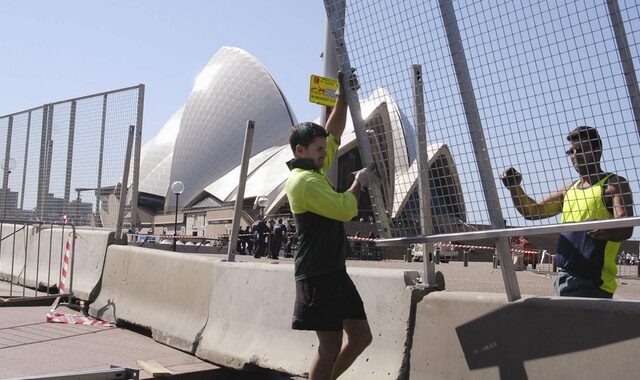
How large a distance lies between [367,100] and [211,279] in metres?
2.37

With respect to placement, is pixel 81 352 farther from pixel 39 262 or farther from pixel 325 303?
pixel 39 262

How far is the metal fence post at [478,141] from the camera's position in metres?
3.53

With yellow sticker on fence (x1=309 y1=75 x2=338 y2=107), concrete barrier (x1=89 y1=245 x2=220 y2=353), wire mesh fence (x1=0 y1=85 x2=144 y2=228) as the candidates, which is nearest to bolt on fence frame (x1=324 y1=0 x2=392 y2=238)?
yellow sticker on fence (x1=309 y1=75 x2=338 y2=107)

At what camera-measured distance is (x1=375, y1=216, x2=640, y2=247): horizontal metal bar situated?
9.68 ft

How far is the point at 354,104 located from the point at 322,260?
49.6 inches

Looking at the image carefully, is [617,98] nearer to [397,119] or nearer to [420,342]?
[397,119]

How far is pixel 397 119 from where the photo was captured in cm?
409

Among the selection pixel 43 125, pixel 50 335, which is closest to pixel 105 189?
pixel 43 125

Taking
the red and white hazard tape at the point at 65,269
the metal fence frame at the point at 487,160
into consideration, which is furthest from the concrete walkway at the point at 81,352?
the metal fence frame at the point at 487,160

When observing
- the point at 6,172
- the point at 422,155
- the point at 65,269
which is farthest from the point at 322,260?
the point at 6,172

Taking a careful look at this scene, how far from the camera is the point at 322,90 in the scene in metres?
6.23

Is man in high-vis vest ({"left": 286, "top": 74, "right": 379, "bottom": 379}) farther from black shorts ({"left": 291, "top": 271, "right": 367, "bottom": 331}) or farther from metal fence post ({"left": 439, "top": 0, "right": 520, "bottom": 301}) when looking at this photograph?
metal fence post ({"left": 439, "top": 0, "right": 520, "bottom": 301})

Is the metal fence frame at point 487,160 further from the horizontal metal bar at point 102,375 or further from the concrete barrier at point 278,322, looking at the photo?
the horizontal metal bar at point 102,375

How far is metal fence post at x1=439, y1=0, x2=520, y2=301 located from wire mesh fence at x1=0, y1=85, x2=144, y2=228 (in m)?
6.38
